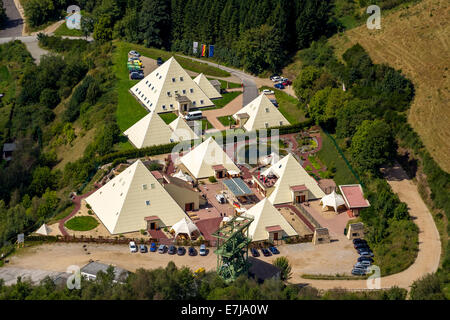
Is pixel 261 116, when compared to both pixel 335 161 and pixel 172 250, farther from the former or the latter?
pixel 172 250

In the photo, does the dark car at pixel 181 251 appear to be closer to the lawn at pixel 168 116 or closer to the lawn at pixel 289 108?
the lawn at pixel 168 116

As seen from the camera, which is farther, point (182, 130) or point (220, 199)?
point (182, 130)

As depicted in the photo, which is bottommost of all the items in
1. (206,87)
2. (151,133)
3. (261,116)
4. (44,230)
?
(44,230)

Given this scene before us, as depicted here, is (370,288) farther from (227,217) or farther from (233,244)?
(227,217)

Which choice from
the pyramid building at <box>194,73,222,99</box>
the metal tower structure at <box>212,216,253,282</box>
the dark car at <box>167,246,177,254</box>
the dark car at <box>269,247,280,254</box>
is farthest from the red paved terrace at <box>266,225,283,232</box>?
the pyramid building at <box>194,73,222,99</box>

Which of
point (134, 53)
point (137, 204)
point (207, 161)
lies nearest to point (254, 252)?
point (137, 204)

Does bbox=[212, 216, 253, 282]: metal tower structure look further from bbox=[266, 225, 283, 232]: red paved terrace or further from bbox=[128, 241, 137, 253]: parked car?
bbox=[128, 241, 137, 253]: parked car
